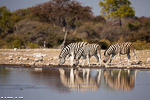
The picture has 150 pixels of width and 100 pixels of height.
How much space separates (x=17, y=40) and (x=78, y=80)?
19288mm

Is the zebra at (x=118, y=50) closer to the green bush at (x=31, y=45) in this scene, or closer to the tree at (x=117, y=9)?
the green bush at (x=31, y=45)

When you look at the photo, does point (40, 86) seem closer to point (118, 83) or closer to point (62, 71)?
point (118, 83)

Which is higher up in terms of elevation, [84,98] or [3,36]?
[3,36]

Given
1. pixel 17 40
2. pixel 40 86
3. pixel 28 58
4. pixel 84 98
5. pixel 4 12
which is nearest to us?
pixel 84 98

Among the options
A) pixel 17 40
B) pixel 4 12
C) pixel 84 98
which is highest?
pixel 4 12

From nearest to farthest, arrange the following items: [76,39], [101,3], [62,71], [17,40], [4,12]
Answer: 1. [62,71]
2. [17,40]
3. [76,39]
4. [4,12]
5. [101,3]

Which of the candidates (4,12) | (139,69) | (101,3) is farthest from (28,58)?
(101,3)

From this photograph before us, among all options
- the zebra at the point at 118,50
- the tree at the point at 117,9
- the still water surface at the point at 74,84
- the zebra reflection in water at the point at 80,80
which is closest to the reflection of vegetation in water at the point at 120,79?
the still water surface at the point at 74,84

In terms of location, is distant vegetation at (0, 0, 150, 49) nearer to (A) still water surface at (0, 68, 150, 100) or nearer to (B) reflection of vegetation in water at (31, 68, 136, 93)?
(B) reflection of vegetation in water at (31, 68, 136, 93)

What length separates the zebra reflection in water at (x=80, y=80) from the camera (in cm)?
1304

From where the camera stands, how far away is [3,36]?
37125 millimetres

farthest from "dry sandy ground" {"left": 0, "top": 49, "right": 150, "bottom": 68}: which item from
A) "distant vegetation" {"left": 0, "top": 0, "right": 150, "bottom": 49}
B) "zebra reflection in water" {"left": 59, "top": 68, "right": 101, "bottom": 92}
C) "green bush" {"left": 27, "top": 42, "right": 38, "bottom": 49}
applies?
"distant vegetation" {"left": 0, "top": 0, "right": 150, "bottom": 49}

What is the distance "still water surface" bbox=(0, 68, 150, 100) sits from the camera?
1163cm

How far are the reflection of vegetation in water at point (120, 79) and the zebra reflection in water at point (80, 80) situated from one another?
1.22 feet
